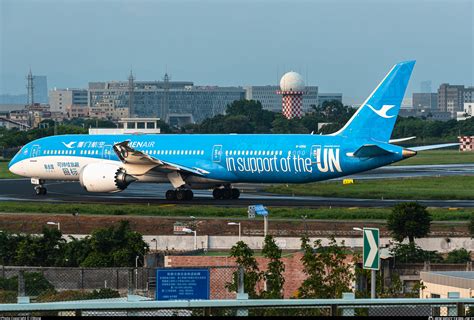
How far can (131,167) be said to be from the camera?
6931cm

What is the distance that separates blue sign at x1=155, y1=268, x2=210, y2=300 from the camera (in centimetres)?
2462

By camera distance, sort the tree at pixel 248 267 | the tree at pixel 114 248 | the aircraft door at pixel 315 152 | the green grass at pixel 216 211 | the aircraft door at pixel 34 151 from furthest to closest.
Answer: the aircraft door at pixel 34 151, the aircraft door at pixel 315 152, the green grass at pixel 216 211, the tree at pixel 114 248, the tree at pixel 248 267

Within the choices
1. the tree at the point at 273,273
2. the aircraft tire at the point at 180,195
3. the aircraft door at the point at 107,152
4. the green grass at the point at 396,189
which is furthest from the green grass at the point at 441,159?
the tree at the point at 273,273

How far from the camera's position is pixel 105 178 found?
68875 mm

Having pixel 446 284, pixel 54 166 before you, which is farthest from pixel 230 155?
pixel 446 284

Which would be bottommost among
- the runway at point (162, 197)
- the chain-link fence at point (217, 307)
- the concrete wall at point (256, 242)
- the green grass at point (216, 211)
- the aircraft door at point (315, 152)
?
the concrete wall at point (256, 242)

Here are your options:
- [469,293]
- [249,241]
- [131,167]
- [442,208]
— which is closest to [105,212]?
[131,167]

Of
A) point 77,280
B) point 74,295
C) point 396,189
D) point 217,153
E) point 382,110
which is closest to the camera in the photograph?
point 74,295

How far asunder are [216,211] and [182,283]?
38.7m

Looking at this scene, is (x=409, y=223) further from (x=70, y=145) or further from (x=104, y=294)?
(x=70, y=145)

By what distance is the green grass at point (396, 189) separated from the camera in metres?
75.2

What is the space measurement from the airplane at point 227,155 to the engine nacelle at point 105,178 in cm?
5

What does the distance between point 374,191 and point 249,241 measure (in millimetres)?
24332

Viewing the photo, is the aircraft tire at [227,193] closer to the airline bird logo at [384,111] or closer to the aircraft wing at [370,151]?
the aircraft wing at [370,151]
